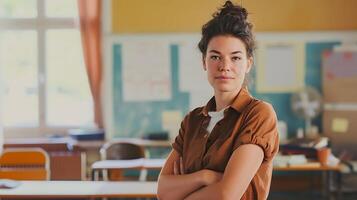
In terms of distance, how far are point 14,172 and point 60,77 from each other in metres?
2.20

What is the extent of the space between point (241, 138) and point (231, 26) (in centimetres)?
35

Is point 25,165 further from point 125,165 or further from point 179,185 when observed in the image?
point 179,185

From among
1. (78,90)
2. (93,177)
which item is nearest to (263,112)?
(93,177)

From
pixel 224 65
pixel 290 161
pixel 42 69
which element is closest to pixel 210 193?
pixel 224 65

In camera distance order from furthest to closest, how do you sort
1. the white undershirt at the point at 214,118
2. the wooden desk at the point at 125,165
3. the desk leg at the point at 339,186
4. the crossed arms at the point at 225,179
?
the desk leg at the point at 339,186 → the wooden desk at the point at 125,165 → the white undershirt at the point at 214,118 → the crossed arms at the point at 225,179

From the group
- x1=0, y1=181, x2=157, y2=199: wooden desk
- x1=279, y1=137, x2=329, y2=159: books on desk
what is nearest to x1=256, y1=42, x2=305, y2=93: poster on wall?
x1=279, y1=137, x2=329, y2=159: books on desk

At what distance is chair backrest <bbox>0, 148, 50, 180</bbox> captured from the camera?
3.84 meters

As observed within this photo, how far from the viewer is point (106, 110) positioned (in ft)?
18.3

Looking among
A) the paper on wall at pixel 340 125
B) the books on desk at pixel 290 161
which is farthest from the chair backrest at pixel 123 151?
the paper on wall at pixel 340 125

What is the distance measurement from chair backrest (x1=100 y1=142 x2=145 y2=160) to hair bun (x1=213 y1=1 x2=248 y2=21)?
339 centimetres

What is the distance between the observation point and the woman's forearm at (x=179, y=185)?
1.58m

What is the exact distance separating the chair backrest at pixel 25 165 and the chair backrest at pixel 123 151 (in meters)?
0.90

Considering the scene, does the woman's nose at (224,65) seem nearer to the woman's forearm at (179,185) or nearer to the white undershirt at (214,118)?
the white undershirt at (214,118)

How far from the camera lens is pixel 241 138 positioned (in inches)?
58.2
